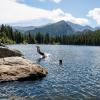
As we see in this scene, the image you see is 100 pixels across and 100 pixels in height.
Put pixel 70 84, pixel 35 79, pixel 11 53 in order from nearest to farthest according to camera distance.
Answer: pixel 70 84
pixel 35 79
pixel 11 53

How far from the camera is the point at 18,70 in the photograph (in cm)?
3325

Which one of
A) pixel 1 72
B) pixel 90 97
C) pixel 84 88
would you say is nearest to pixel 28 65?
pixel 1 72

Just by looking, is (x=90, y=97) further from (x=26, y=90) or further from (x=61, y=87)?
(x=26, y=90)

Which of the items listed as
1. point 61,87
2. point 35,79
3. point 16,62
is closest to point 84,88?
point 61,87

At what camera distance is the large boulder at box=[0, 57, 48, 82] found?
3247cm

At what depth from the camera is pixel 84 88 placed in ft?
96.4

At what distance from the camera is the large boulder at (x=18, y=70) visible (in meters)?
32.5

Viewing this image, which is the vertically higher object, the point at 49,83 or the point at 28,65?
the point at 28,65

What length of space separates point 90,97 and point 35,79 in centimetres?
1095

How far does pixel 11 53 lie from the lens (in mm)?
46156

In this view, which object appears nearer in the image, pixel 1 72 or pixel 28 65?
pixel 1 72

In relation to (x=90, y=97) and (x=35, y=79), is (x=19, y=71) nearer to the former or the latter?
(x=35, y=79)

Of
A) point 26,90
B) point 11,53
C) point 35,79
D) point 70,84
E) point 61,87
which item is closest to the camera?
point 26,90

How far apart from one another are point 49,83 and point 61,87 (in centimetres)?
282
